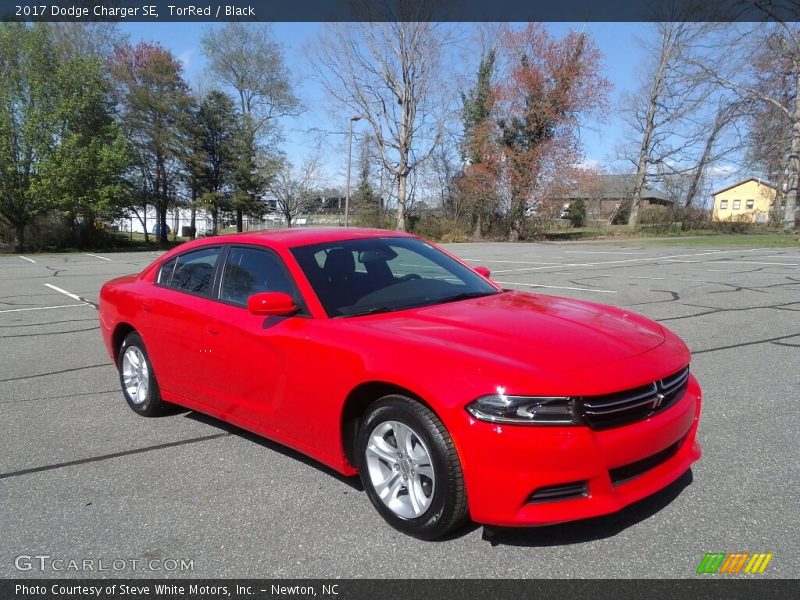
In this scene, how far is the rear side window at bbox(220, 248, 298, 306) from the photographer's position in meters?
3.82

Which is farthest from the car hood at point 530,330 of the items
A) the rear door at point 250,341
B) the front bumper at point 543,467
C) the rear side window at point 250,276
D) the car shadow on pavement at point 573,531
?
the car shadow on pavement at point 573,531

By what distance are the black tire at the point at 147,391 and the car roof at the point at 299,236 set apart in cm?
98

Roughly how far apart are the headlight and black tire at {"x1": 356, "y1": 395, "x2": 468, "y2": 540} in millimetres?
280

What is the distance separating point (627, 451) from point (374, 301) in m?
1.67

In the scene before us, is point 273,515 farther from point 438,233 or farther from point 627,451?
point 438,233

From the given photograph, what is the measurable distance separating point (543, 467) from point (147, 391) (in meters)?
3.41

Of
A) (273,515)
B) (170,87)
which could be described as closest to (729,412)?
(273,515)

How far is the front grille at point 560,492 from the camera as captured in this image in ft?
8.43

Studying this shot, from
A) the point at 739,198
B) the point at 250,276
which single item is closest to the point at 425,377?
the point at 250,276

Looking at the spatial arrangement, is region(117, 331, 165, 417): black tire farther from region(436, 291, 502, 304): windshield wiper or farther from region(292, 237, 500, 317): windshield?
region(436, 291, 502, 304): windshield wiper

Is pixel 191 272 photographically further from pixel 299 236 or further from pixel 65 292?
pixel 65 292

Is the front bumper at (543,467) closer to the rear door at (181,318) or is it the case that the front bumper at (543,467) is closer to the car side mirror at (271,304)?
Result: the car side mirror at (271,304)

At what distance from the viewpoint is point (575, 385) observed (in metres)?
2.57

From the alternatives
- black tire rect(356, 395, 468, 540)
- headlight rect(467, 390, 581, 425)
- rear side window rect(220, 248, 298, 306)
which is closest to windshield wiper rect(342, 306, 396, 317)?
rear side window rect(220, 248, 298, 306)
